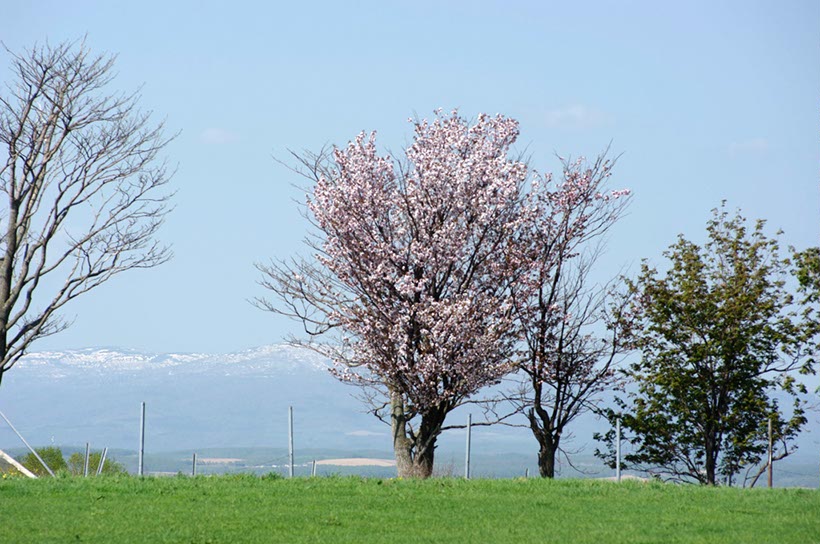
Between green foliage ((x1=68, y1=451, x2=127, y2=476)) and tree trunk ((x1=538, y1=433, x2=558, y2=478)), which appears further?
green foliage ((x1=68, y1=451, x2=127, y2=476))

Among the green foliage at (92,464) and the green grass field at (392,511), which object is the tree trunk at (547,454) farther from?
the green foliage at (92,464)

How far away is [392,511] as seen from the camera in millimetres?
14703

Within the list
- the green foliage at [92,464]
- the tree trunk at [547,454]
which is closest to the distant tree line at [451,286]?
the tree trunk at [547,454]

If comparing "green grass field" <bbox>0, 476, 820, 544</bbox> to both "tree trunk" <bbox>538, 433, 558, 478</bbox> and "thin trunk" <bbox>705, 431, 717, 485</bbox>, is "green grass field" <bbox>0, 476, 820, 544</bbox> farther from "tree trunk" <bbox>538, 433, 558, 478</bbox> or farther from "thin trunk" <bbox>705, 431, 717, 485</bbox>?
"thin trunk" <bbox>705, 431, 717, 485</bbox>

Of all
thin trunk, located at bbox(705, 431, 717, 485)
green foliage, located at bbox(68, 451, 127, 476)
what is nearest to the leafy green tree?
thin trunk, located at bbox(705, 431, 717, 485)

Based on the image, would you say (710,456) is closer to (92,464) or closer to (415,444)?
(415,444)

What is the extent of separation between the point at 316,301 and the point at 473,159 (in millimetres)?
→ 5629

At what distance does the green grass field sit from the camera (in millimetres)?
12688

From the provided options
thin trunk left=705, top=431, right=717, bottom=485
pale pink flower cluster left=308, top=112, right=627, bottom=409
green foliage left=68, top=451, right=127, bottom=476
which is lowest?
green foliage left=68, top=451, right=127, bottom=476

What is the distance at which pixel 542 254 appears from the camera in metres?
26.4

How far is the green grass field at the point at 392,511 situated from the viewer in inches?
500

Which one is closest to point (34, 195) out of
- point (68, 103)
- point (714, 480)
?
point (68, 103)

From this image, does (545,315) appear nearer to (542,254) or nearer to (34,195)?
(542,254)

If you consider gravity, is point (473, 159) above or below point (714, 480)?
above
